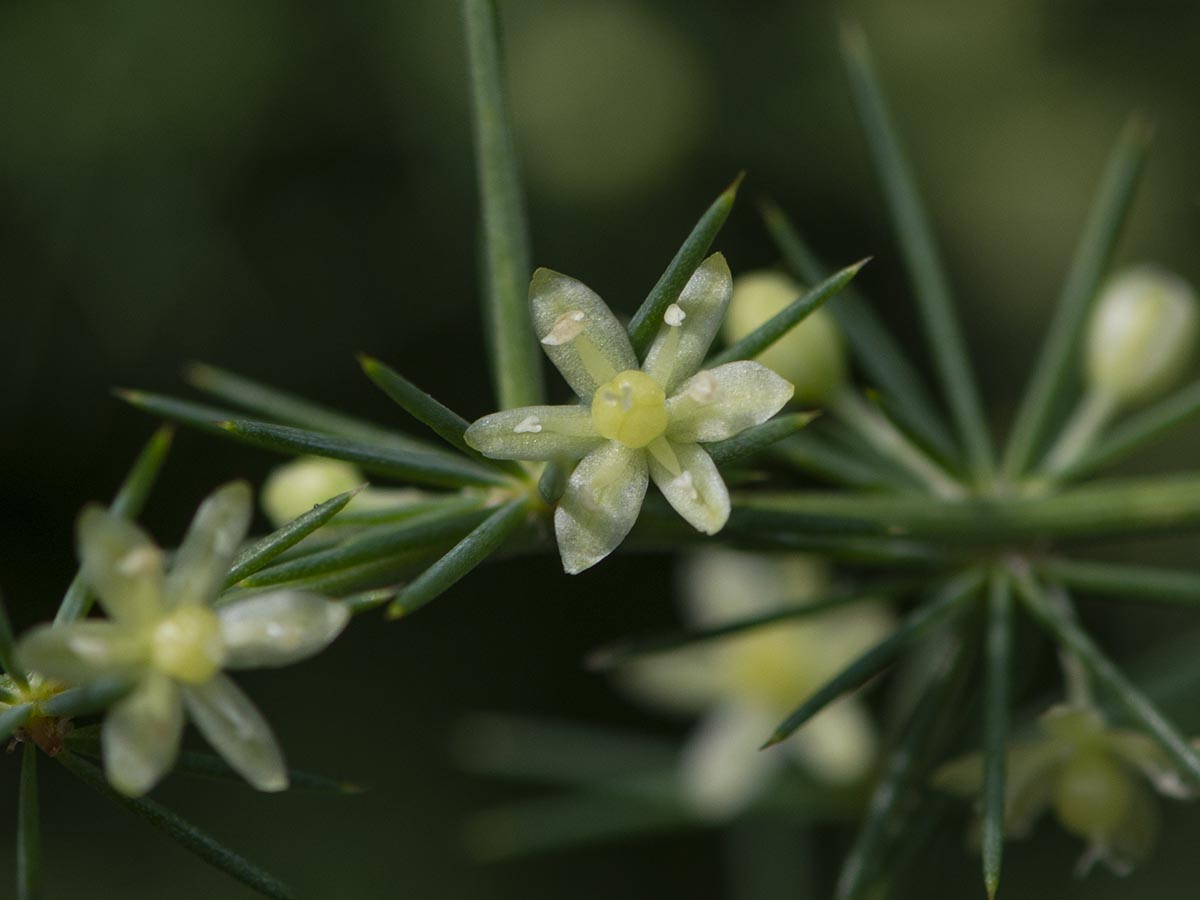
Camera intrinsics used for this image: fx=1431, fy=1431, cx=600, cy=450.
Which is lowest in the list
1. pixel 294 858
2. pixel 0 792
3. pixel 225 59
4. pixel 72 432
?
pixel 294 858

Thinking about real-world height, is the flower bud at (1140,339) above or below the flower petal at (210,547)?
above

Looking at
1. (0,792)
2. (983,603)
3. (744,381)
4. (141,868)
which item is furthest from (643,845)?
(744,381)

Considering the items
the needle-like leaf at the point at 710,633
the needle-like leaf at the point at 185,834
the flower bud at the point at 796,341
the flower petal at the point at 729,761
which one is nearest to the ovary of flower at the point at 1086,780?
the needle-like leaf at the point at 710,633

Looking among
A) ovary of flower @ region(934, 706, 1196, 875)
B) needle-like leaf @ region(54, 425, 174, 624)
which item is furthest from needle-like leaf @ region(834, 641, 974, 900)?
needle-like leaf @ region(54, 425, 174, 624)

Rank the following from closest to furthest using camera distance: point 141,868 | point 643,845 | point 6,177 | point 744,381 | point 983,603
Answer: point 744,381
point 983,603
point 6,177
point 141,868
point 643,845

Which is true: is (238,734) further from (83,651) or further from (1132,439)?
(1132,439)

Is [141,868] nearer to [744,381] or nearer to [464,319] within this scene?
[464,319]

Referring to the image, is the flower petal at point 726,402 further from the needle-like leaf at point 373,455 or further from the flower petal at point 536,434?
the needle-like leaf at point 373,455
